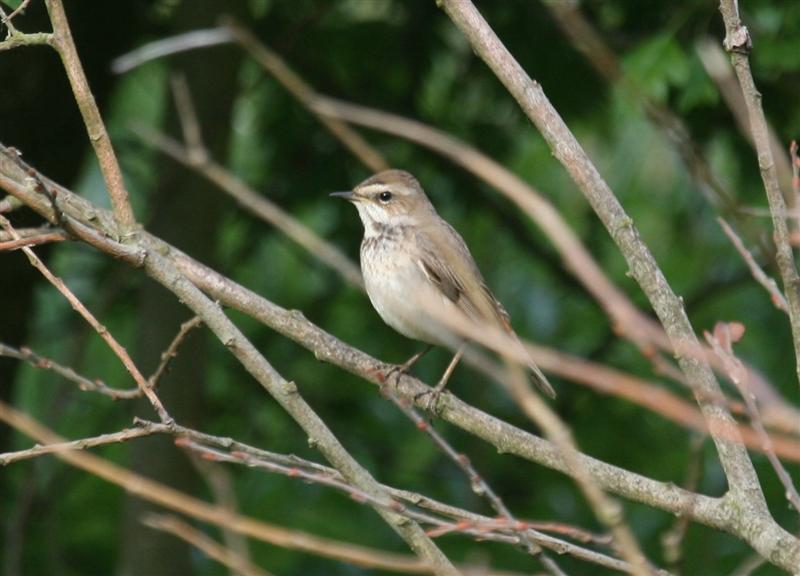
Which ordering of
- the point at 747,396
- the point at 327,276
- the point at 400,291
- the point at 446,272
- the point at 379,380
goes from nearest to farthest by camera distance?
the point at 747,396 → the point at 379,380 → the point at 400,291 → the point at 446,272 → the point at 327,276

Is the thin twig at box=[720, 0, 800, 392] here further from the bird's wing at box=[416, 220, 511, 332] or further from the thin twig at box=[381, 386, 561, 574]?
the bird's wing at box=[416, 220, 511, 332]

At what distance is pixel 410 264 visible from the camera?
5625mm

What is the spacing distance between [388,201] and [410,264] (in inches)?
17.1

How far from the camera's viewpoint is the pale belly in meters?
5.31

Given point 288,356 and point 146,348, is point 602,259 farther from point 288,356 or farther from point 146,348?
point 146,348

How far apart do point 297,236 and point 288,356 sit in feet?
13.4

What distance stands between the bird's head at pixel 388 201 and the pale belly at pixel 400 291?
223 millimetres

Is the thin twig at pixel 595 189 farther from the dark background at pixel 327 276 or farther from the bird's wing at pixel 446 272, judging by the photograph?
the dark background at pixel 327 276

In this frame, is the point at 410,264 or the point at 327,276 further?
the point at 327,276

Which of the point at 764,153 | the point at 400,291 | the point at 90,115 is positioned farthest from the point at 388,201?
the point at 764,153

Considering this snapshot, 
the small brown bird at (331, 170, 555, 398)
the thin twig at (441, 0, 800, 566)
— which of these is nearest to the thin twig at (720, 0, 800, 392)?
the thin twig at (441, 0, 800, 566)

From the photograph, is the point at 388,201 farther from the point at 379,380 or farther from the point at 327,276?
the point at 379,380

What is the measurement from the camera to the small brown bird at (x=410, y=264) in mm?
5309

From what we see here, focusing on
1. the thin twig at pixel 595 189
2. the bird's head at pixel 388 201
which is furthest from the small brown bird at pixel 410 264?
the thin twig at pixel 595 189
